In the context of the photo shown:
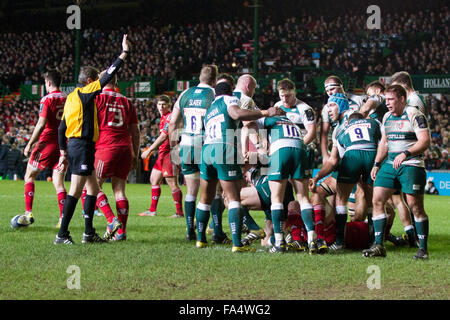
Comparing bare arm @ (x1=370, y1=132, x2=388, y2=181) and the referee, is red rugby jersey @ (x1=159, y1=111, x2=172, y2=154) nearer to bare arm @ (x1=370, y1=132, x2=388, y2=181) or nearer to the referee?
the referee

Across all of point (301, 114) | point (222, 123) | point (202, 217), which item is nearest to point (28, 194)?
point (202, 217)

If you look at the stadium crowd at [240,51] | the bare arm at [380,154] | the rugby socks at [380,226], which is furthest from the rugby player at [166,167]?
the stadium crowd at [240,51]

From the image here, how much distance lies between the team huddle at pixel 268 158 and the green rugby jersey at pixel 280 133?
0.01m

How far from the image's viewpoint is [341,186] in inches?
310

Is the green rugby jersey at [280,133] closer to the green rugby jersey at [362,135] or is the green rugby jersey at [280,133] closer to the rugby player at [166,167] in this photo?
the green rugby jersey at [362,135]

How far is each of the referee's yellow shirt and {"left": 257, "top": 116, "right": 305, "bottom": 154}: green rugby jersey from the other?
6.74ft

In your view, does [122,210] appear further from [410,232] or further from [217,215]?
[410,232]

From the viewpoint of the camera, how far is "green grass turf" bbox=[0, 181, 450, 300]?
517 centimetres

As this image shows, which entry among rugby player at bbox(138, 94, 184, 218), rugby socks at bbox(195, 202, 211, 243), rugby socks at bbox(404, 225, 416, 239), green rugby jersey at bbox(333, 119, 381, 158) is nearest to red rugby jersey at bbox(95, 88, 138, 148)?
rugby socks at bbox(195, 202, 211, 243)

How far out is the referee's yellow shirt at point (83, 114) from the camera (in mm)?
7797
